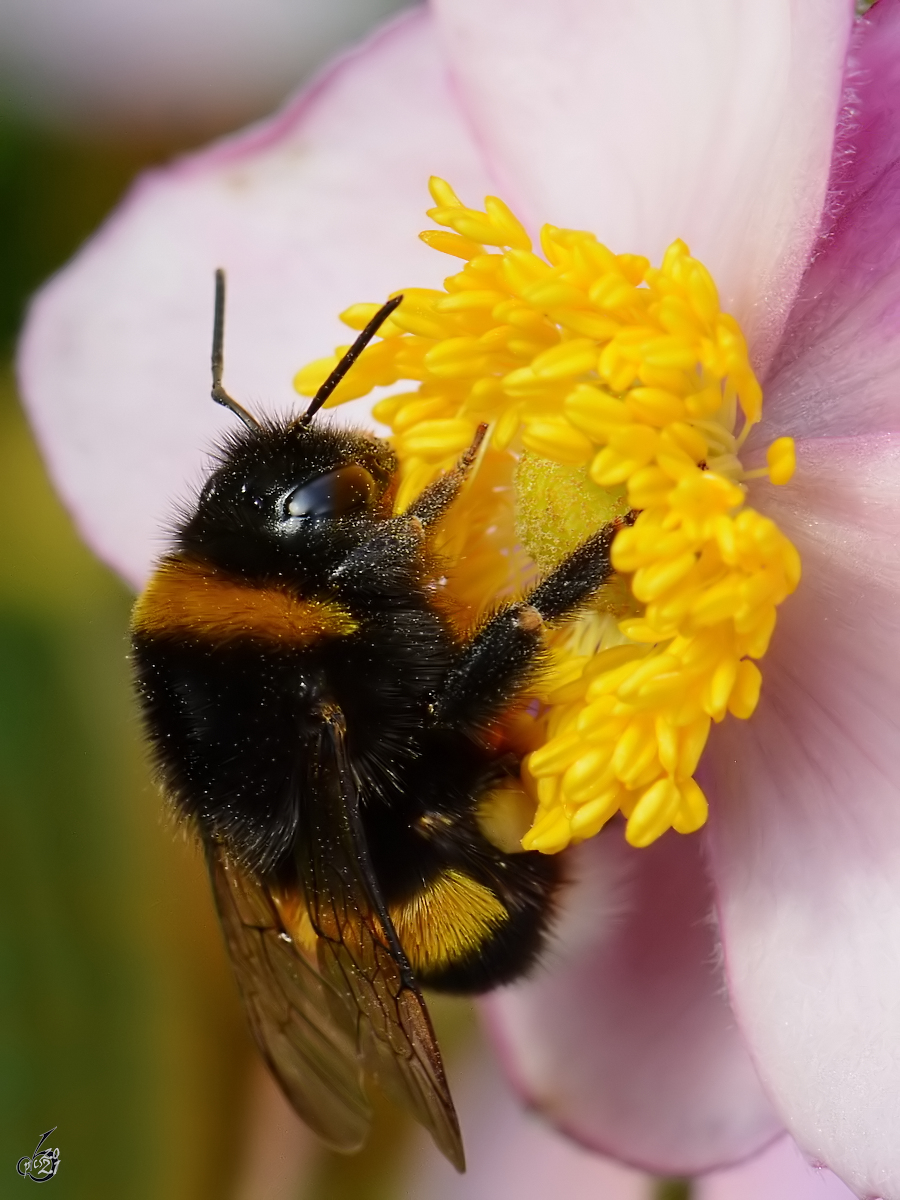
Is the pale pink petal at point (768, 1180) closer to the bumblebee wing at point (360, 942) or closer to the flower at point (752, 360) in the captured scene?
the flower at point (752, 360)

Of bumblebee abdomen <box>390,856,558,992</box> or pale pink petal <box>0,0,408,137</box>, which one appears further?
pale pink petal <box>0,0,408,137</box>

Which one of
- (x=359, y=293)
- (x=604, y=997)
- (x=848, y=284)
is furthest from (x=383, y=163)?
(x=604, y=997)

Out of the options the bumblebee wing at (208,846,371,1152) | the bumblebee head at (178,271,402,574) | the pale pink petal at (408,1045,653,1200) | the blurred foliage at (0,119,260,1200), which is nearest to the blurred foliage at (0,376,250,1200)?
the blurred foliage at (0,119,260,1200)

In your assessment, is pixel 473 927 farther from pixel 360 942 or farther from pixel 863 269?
pixel 863 269

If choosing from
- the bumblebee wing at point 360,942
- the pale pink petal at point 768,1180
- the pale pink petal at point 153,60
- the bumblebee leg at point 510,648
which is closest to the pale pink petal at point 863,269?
the bumblebee leg at point 510,648

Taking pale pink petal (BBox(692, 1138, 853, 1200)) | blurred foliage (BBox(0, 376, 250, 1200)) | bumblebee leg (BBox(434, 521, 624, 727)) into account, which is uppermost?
bumblebee leg (BBox(434, 521, 624, 727))

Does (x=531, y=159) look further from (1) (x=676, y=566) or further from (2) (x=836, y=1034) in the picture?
(2) (x=836, y=1034)

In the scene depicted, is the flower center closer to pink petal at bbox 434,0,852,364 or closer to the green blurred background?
pink petal at bbox 434,0,852,364
